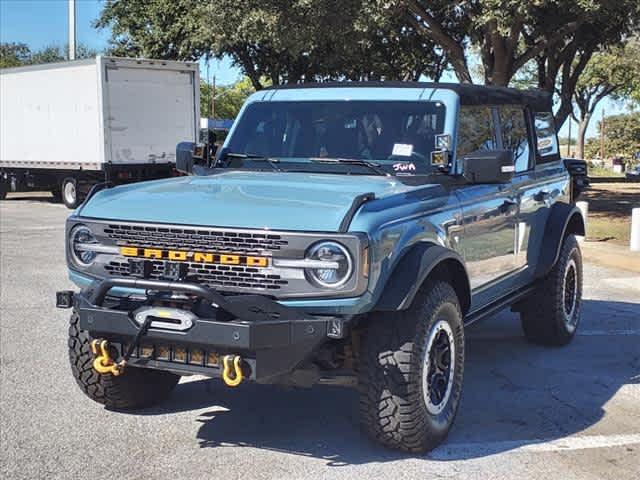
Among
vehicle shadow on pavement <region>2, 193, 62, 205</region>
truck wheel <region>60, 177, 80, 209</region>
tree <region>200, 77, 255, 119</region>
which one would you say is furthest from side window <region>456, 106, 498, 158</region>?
tree <region>200, 77, 255, 119</region>

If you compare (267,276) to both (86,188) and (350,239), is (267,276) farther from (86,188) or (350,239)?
(86,188)

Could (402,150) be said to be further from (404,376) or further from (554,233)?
(554,233)

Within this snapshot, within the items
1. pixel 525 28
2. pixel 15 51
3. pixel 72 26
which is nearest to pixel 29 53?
pixel 15 51

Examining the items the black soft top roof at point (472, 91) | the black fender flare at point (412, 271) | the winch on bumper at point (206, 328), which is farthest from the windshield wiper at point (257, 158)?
the winch on bumper at point (206, 328)

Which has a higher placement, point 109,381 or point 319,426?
point 109,381

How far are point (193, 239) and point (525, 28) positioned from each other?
58.9ft

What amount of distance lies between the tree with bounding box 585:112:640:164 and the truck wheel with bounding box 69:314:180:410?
50.2 m

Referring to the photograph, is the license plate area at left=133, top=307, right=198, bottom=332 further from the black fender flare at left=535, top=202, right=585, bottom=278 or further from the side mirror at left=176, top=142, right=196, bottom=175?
the black fender flare at left=535, top=202, right=585, bottom=278

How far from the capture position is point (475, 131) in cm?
579

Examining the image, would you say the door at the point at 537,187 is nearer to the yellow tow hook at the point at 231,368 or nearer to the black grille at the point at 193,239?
the black grille at the point at 193,239

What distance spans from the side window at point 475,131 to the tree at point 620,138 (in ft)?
159

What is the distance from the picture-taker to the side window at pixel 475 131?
218 inches

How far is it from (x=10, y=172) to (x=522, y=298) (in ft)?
66.0

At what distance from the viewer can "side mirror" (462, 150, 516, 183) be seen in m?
5.08
